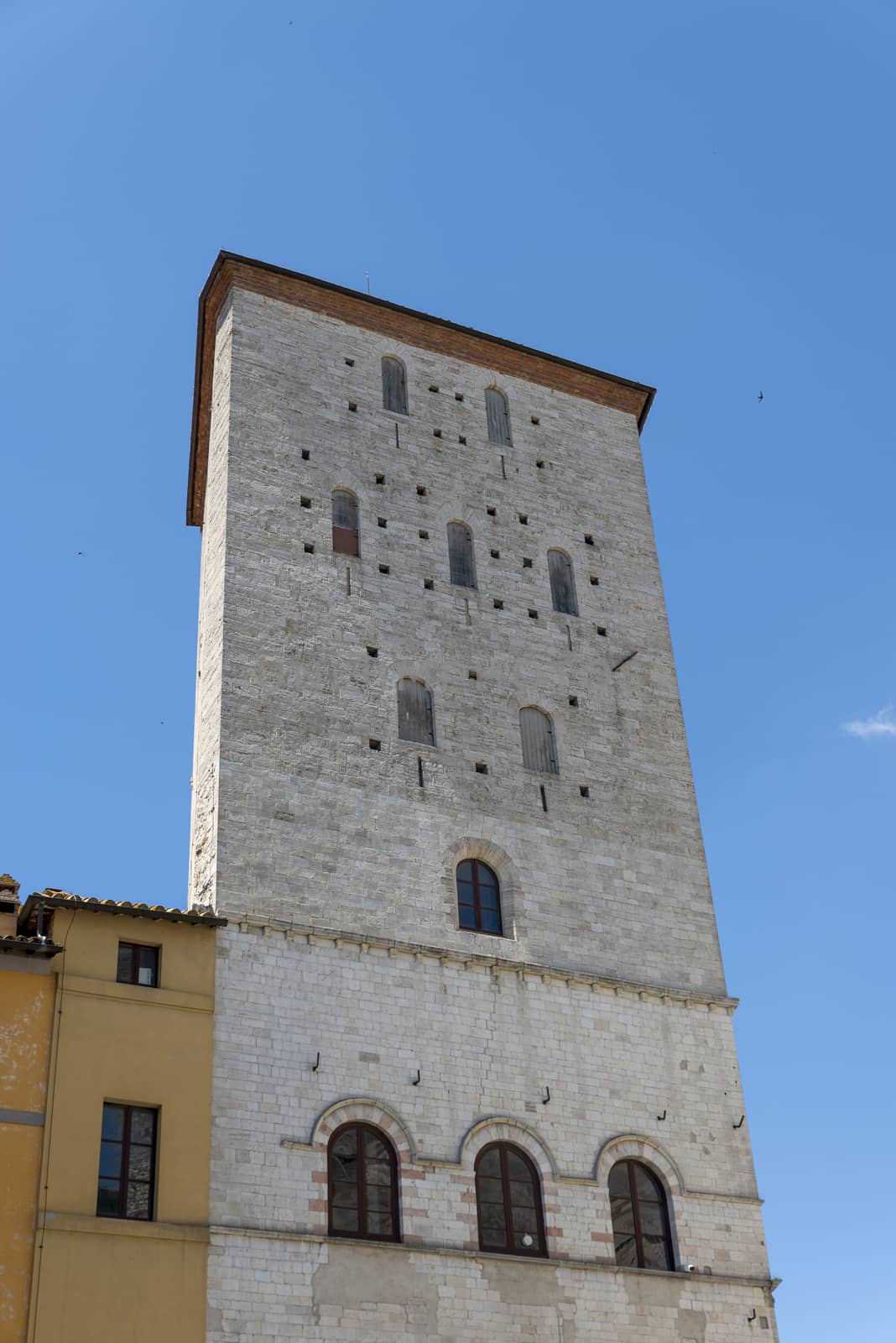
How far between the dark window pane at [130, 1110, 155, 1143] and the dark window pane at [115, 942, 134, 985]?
5.51 feet

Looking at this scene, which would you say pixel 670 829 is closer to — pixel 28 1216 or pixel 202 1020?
pixel 202 1020

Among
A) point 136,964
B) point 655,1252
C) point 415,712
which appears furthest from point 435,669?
point 655,1252

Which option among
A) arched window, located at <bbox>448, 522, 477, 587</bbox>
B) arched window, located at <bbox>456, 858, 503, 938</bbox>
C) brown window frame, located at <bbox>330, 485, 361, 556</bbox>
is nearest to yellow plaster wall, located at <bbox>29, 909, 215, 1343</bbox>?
arched window, located at <bbox>456, 858, 503, 938</bbox>

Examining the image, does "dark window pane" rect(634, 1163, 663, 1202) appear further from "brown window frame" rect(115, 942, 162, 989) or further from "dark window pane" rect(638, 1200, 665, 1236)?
"brown window frame" rect(115, 942, 162, 989)

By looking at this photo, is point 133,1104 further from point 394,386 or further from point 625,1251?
point 394,386

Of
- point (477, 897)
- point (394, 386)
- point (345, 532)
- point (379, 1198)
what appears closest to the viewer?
point (379, 1198)

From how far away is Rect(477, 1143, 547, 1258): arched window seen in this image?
68.2ft

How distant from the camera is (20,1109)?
1870cm

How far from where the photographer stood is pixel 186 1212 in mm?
18969

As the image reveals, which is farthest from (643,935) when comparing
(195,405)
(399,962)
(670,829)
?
(195,405)

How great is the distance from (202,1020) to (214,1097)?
3.31 feet

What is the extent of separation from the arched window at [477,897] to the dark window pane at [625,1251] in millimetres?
4580

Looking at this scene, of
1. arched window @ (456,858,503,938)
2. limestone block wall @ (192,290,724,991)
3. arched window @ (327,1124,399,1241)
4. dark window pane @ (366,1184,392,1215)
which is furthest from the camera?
arched window @ (456,858,503,938)

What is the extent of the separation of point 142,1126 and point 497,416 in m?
15.9
